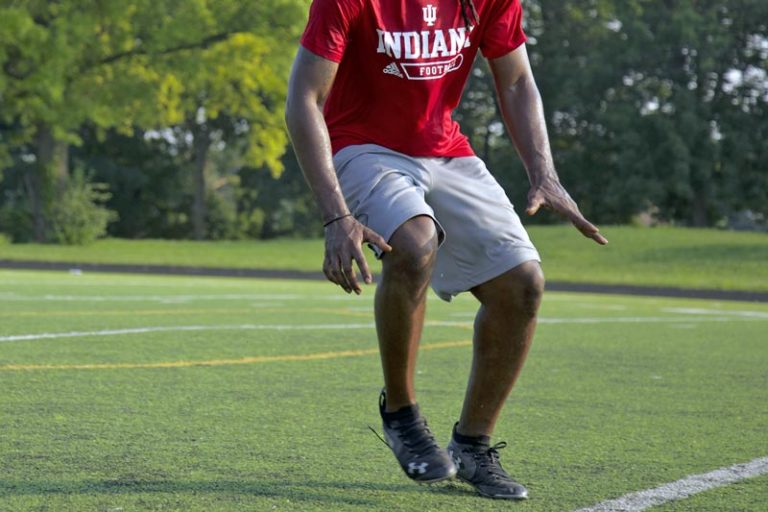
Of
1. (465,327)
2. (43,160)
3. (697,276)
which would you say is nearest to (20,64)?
(43,160)

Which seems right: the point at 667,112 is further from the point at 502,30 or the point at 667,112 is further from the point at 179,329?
the point at 502,30

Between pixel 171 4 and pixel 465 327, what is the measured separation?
2628 cm

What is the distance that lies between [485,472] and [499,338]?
1.43ft

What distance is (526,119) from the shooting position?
4809 millimetres

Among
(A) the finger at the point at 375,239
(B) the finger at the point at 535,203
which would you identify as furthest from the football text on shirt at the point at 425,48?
(A) the finger at the point at 375,239

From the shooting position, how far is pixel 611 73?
59.4m

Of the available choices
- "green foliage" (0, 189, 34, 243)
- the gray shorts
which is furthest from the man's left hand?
"green foliage" (0, 189, 34, 243)

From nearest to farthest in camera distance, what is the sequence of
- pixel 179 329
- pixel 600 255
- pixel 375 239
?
pixel 375 239
pixel 179 329
pixel 600 255

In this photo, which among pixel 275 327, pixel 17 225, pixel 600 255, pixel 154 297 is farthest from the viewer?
pixel 17 225

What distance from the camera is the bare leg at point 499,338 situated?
4406 millimetres

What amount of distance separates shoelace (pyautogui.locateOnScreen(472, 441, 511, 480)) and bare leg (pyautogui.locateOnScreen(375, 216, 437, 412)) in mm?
299

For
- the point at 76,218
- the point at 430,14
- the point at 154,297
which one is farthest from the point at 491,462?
the point at 76,218

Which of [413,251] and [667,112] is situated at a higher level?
[413,251]

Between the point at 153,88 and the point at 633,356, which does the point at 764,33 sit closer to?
the point at 153,88
